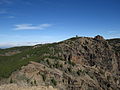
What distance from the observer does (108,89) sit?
8206 centimetres

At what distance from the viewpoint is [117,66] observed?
112 m

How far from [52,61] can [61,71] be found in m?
5.75

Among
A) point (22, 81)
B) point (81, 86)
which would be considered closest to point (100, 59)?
point (81, 86)

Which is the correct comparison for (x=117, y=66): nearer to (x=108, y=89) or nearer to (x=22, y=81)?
(x=108, y=89)

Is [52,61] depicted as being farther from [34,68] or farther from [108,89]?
[108,89]

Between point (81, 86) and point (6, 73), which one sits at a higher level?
point (6, 73)

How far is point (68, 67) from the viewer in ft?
245

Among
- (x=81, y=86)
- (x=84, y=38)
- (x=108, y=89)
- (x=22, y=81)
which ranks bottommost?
(x=108, y=89)

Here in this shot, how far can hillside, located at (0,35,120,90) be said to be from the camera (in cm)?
5825

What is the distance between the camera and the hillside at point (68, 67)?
5825cm

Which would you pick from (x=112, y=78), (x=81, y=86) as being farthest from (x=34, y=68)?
(x=112, y=78)

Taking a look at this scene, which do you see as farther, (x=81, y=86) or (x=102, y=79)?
(x=102, y=79)

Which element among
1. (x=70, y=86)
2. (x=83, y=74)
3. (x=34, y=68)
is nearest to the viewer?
(x=34, y=68)

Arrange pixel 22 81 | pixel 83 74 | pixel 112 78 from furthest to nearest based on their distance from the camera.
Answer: pixel 112 78
pixel 83 74
pixel 22 81
